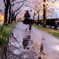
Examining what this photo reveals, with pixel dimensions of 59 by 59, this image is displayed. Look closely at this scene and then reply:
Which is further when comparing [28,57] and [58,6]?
[58,6]

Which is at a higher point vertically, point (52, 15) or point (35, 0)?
point (35, 0)

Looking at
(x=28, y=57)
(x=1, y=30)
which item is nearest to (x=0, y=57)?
(x=28, y=57)

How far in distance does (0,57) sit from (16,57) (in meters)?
0.58

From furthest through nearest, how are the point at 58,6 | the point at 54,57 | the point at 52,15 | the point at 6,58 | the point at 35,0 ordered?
the point at 52,15 → the point at 35,0 → the point at 58,6 → the point at 54,57 → the point at 6,58

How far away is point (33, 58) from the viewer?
518 centimetres

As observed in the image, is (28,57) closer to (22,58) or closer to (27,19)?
(22,58)

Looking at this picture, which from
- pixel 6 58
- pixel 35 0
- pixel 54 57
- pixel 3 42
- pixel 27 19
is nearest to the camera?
pixel 6 58

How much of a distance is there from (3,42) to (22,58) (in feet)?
8.51

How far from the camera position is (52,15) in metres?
47.4

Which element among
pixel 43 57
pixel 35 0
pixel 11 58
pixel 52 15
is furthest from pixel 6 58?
pixel 52 15

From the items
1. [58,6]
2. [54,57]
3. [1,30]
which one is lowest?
[54,57]

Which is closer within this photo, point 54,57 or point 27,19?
point 54,57

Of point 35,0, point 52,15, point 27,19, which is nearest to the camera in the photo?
point 27,19

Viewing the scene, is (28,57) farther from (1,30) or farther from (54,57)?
(1,30)
